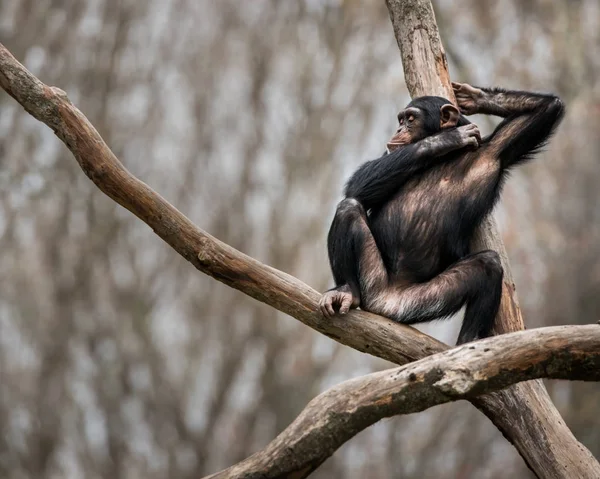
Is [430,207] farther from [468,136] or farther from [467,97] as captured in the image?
[467,97]

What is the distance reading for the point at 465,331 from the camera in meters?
5.36

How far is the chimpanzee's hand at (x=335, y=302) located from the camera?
517 cm

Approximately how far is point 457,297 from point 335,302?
80 cm

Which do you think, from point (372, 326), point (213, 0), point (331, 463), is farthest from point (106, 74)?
point (372, 326)

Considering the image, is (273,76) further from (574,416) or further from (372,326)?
(372,326)

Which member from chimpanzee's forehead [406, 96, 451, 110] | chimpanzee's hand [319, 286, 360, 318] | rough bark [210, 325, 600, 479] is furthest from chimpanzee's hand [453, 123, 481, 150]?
rough bark [210, 325, 600, 479]

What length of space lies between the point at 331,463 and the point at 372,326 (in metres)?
9.82

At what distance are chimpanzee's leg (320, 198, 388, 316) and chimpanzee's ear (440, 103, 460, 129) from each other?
0.85 meters

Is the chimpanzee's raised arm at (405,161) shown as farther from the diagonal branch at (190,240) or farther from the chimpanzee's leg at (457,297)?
the diagonal branch at (190,240)

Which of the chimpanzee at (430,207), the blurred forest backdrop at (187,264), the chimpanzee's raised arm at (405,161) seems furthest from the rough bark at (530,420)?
the blurred forest backdrop at (187,264)

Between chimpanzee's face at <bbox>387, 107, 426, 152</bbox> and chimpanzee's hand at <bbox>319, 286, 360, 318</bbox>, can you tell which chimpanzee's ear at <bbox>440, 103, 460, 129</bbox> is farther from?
chimpanzee's hand at <bbox>319, 286, 360, 318</bbox>

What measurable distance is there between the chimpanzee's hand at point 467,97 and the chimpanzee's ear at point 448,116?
31 centimetres

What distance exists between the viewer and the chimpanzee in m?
5.55

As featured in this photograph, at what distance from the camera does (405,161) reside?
228 inches
